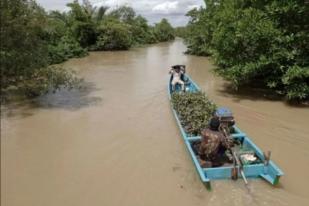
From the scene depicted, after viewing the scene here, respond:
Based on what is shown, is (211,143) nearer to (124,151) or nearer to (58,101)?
(124,151)

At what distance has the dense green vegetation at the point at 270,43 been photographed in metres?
9.66

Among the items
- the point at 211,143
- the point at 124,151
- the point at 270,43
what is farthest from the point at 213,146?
the point at 270,43

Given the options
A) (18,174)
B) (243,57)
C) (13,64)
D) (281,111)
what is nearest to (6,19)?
(13,64)

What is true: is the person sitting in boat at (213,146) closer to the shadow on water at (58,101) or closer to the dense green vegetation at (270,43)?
the dense green vegetation at (270,43)

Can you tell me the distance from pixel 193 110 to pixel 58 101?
511 cm

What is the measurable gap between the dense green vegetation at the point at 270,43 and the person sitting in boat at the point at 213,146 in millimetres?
4912

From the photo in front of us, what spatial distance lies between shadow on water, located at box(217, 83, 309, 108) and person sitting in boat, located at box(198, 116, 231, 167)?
562cm

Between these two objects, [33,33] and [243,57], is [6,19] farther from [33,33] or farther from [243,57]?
[243,57]

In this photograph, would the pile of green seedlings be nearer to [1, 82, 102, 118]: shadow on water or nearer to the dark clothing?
the dark clothing

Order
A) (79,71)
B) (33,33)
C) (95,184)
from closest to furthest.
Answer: (95,184), (33,33), (79,71)

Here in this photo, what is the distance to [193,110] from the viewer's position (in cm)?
798

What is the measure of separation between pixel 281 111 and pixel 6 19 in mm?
7980

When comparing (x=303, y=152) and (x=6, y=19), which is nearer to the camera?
(x=303, y=152)

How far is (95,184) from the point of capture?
5801 millimetres
